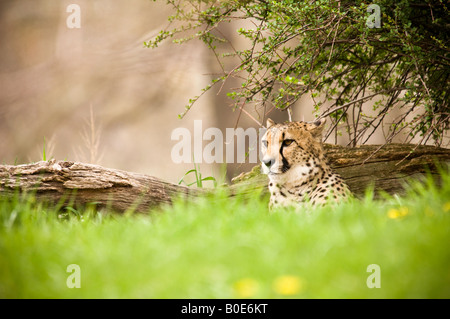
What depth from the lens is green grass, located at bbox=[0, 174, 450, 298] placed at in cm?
213

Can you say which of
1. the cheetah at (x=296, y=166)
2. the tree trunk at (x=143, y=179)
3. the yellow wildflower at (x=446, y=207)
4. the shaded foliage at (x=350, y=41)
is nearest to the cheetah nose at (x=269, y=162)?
the cheetah at (x=296, y=166)

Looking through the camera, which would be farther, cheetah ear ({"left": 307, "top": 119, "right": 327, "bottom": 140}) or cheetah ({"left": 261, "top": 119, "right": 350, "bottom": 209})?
cheetah ear ({"left": 307, "top": 119, "right": 327, "bottom": 140})

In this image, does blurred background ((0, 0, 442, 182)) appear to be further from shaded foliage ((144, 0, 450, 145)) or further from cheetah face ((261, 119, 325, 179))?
cheetah face ((261, 119, 325, 179))

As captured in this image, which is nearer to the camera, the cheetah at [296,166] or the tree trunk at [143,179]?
the cheetah at [296,166]

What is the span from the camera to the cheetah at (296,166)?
418 cm

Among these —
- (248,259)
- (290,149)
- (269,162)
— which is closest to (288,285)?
(248,259)

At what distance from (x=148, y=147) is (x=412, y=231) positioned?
8488 mm

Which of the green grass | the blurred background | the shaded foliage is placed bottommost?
the green grass

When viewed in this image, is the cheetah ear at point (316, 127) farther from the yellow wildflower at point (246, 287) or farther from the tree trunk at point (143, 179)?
the yellow wildflower at point (246, 287)

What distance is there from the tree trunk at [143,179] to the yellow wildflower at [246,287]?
2.10 metres

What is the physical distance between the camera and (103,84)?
408 inches

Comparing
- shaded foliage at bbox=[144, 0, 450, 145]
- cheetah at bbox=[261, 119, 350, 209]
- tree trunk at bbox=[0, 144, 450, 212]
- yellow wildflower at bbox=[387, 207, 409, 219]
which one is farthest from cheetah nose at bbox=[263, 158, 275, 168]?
yellow wildflower at bbox=[387, 207, 409, 219]

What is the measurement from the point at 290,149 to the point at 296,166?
6.2 inches

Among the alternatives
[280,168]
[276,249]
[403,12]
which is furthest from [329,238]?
[403,12]
